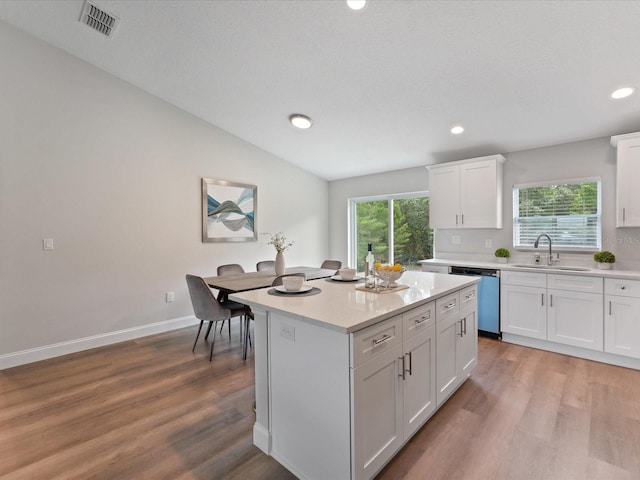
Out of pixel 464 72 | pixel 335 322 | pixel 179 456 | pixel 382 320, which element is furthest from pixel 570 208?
pixel 179 456

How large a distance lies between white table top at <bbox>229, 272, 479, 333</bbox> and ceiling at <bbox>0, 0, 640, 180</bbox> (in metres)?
1.76

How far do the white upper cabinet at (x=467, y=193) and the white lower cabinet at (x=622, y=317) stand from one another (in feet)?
4.17

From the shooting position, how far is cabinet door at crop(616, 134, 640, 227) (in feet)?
9.78

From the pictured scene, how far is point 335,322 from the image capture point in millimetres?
1392

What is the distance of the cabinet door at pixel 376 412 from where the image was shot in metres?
1.44

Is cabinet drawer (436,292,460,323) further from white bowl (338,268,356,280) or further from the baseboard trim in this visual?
the baseboard trim

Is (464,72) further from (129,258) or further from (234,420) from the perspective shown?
(129,258)

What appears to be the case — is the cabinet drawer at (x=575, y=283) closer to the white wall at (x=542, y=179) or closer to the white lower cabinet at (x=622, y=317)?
the white lower cabinet at (x=622, y=317)

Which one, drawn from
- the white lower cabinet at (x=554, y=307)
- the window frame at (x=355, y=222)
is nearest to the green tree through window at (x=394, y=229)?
the window frame at (x=355, y=222)

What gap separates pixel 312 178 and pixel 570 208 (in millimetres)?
3826

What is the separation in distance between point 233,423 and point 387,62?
298 cm

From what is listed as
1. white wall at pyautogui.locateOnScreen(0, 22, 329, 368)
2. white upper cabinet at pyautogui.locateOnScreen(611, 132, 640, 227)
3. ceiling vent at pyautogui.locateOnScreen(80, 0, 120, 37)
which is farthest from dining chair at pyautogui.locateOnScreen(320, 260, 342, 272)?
ceiling vent at pyautogui.locateOnScreen(80, 0, 120, 37)

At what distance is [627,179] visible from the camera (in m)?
3.02

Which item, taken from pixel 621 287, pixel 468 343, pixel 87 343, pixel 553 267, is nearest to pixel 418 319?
pixel 468 343
